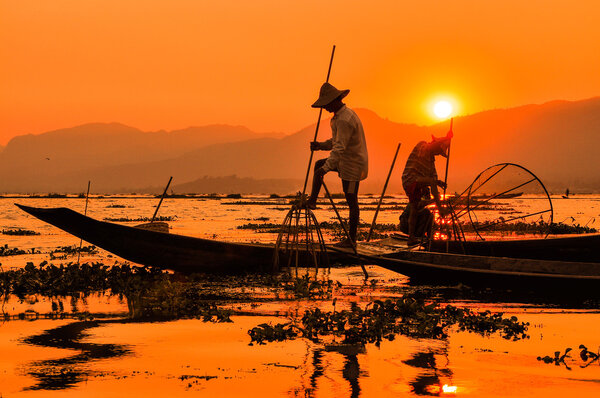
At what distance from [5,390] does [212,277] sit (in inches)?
296

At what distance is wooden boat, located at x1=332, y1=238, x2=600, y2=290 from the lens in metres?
10.8

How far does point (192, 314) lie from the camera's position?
10.2 meters

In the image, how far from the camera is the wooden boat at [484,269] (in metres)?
10.8

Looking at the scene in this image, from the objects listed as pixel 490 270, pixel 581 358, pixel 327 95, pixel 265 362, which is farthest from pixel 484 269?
pixel 265 362

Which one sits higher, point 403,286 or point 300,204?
point 300,204

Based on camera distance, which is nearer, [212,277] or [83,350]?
[83,350]

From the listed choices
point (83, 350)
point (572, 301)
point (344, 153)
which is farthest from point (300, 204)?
point (83, 350)

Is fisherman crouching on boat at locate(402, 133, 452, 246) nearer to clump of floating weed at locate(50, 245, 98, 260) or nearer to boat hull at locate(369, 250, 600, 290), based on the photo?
boat hull at locate(369, 250, 600, 290)

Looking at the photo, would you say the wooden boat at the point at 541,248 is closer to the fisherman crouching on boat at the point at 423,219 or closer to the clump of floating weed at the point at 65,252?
the fisherman crouching on boat at the point at 423,219

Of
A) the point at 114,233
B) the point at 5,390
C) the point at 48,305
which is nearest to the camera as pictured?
the point at 5,390

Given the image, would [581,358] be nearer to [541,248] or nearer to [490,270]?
[490,270]

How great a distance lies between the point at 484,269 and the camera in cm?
1192

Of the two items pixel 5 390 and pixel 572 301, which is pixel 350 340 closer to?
pixel 5 390

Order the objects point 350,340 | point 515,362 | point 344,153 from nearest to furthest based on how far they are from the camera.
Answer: point 515,362, point 350,340, point 344,153
